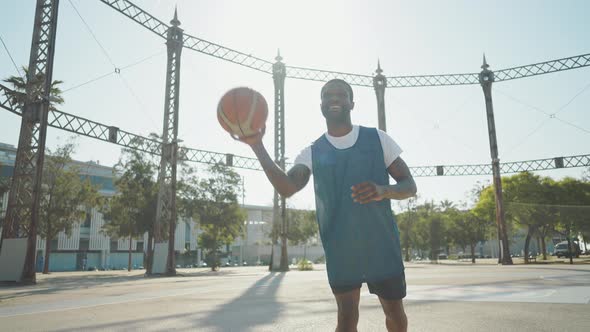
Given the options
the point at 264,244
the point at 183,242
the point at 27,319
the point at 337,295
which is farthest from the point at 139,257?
the point at 337,295

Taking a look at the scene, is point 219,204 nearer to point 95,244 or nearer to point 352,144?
point 95,244

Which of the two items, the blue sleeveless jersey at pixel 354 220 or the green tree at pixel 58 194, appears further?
the green tree at pixel 58 194

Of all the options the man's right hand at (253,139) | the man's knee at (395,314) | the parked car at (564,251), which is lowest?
the parked car at (564,251)

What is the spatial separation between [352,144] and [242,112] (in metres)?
0.73

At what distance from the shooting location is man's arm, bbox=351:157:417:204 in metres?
2.29

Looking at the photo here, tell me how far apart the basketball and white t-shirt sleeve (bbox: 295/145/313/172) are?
Answer: 1.16 ft

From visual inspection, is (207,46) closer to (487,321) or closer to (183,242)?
(487,321)

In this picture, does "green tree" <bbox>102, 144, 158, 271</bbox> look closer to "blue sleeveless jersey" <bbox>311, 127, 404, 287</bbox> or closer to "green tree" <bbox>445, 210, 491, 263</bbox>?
"blue sleeveless jersey" <bbox>311, 127, 404, 287</bbox>

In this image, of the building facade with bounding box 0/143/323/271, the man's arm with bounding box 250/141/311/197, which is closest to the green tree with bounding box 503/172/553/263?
the building facade with bounding box 0/143/323/271

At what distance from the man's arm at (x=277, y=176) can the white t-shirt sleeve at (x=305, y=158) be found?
0.15 metres

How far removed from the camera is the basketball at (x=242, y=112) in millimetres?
2641

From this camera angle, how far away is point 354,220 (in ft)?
8.25

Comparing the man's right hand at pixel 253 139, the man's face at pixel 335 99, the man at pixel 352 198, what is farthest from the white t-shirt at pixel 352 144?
the man's right hand at pixel 253 139

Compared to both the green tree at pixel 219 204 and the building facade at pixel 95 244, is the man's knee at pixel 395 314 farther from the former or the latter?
the building facade at pixel 95 244
